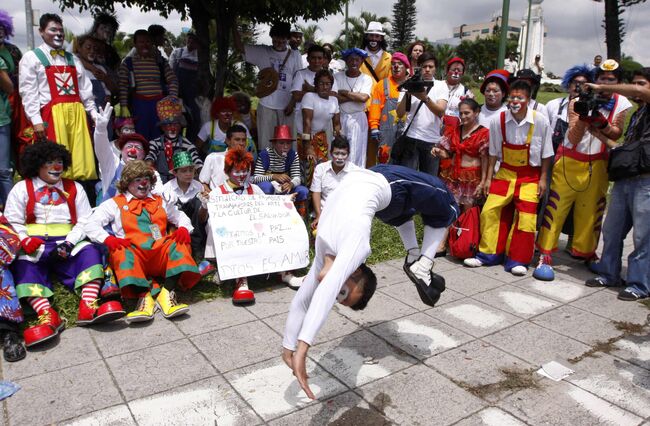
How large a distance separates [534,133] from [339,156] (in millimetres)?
1969

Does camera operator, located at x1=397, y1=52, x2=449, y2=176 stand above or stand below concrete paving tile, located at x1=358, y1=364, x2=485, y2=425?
above

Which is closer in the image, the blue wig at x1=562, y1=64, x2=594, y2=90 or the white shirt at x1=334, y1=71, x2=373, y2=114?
the blue wig at x1=562, y1=64, x2=594, y2=90

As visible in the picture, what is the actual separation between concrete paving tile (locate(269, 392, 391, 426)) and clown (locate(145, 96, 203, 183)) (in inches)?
127

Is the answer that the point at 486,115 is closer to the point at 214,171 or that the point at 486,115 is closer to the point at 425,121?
the point at 425,121

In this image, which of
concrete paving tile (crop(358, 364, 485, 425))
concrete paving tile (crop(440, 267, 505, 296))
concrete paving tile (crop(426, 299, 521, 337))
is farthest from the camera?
concrete paving tile (crop(440, 267, 505, 296))

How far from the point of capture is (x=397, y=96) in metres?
6.86

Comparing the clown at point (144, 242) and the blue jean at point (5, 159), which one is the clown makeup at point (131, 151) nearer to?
the clown at point (144, 242)

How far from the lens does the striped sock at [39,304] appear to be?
3.70 m

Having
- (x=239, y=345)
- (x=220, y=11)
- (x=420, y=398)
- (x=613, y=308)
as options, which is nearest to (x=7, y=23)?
(x=220, y=11)

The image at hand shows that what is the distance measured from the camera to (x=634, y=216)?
468 cm

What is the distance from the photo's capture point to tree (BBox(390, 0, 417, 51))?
50.1 m

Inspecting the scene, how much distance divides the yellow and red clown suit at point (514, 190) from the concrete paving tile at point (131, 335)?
333 centimetres

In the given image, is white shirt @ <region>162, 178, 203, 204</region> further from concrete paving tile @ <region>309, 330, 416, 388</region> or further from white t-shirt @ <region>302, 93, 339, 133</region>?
concrete paving tile @ <region>309, 330, 416, 388</region>

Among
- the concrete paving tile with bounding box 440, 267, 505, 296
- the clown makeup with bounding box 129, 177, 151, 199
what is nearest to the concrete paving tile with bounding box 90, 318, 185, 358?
the clown makeup with bounding box 129, 177, 151, 199
